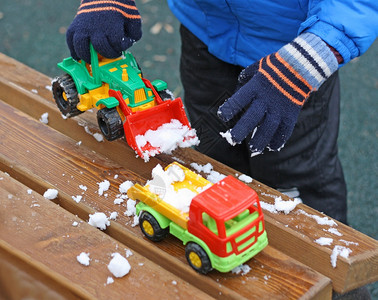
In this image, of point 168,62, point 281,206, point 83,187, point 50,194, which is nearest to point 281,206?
point 281,206

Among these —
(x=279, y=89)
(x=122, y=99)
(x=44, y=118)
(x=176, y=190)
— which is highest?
(x=279, y=89)

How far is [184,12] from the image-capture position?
2.66 meters

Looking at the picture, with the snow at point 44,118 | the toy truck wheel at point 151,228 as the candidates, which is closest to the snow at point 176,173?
the toy truck wheel at point 151,228

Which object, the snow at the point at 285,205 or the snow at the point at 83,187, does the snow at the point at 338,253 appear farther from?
the snow at the point at 83,187

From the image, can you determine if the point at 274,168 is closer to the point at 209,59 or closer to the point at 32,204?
the point at 209,59

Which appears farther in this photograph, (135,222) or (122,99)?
(122,99)

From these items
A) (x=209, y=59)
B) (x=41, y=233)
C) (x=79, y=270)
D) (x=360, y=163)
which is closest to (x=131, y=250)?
(x=79, y=270)

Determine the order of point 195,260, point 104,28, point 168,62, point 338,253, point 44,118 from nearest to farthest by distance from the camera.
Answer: point 195,260, point 338,253, point 104,28, point 44,118, point 168,62

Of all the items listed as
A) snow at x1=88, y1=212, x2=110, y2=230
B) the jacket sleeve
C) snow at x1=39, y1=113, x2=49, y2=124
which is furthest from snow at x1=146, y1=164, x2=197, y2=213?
snow at x1=39, y1=113, x2=49, y2=124

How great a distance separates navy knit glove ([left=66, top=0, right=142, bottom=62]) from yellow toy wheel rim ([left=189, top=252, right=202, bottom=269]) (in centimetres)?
88

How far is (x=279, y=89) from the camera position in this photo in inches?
72.6

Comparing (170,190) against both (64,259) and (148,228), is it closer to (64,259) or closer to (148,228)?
(148,228)

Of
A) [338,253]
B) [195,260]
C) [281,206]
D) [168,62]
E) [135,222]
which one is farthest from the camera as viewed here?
[168,62]

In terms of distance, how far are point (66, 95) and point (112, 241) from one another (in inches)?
27.9
